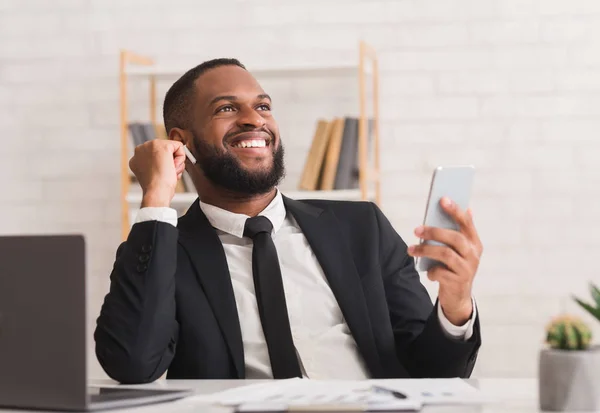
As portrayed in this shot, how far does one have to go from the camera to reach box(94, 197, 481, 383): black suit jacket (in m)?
1.65

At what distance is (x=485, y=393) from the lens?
4.43ft

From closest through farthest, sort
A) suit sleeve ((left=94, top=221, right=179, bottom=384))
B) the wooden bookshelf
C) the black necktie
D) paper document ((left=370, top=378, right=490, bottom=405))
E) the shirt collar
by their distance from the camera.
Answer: paper document ((left=370, top=378, right=490, bottom=405)) → suit sleeve ((left=94, top=221, right=179, bottom=384)) → the black necktie → the shirt collar → the wooden bookshelf

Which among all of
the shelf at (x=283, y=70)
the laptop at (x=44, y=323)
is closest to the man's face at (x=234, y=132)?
the laptop at (x=44, y=323)

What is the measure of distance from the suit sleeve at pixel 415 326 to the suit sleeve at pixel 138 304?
51 cm

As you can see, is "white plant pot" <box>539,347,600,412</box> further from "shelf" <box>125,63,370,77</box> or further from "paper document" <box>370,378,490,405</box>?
"shelf" <box>125,63,370,77</box>

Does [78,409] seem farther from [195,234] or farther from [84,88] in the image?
[84,88]

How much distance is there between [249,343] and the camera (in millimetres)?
1810

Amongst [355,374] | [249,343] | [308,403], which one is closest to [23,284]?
[308,403]

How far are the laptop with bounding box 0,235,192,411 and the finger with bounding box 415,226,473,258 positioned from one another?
1.88 ft

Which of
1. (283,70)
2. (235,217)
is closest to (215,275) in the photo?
(235,217)

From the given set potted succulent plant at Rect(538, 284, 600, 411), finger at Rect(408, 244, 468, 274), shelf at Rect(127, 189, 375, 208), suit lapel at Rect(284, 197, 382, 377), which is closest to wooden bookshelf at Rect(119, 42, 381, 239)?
shelf at Rect(127, 189, 375, 208)

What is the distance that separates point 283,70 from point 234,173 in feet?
3.90

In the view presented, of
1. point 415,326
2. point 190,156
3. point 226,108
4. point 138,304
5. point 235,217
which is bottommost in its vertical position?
point 415,326

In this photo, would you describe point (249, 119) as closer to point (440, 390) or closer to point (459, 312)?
point (459, 312)
